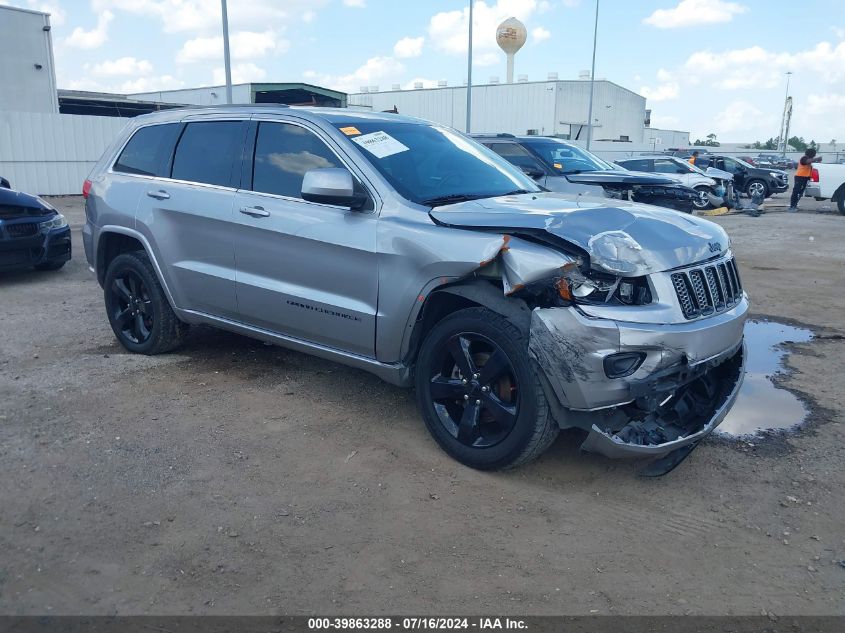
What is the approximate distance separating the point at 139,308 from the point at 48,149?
58.9 ft

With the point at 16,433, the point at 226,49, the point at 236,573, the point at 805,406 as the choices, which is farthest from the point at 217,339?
the point at 226,49

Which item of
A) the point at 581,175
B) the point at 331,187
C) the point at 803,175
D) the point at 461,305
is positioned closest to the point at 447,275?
the point at 461,305

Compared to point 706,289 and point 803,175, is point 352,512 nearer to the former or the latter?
point 706,289

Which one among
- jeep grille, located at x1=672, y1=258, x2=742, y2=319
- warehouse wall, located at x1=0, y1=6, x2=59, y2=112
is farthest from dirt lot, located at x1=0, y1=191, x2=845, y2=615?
warehouse wall, located at x1=0, y1=6, x2=59, y2=112

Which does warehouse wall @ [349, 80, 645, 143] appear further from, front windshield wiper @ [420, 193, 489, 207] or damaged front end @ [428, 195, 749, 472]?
damaged front end @ [428, 195, 749, 472]

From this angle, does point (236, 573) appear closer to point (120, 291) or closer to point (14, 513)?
point (14, 513)

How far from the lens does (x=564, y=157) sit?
11.9 m

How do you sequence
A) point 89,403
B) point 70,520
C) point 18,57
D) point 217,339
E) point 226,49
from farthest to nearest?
point 18,57 < point 226,49 < point 217,339 < point 89,403 < point 70,520

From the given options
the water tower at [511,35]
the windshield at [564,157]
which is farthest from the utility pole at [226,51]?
the water tower at [511,35]

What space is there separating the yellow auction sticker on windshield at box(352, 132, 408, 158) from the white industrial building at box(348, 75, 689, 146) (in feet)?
147

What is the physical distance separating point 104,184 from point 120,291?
861 mm

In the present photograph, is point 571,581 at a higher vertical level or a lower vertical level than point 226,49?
lower

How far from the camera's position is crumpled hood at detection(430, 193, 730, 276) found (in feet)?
11.3

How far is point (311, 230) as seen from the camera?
437 centimetres
